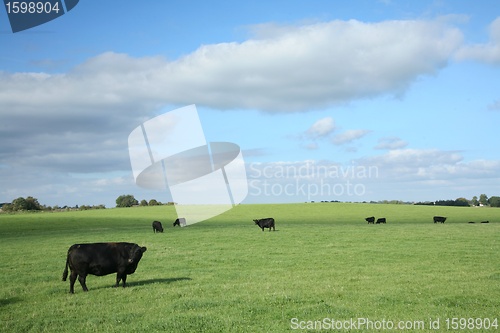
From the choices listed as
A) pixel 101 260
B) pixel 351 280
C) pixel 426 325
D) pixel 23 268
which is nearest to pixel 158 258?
pixel 23 268

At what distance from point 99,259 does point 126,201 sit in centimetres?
11312

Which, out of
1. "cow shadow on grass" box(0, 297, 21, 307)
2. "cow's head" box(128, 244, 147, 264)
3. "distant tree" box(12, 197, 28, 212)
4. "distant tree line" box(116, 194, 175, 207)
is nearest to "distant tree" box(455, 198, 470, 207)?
"distant tree line" box(116, 194, 175, 207)

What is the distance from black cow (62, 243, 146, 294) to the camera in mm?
16266

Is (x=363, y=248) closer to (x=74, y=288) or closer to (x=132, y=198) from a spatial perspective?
(x=74, y=288)

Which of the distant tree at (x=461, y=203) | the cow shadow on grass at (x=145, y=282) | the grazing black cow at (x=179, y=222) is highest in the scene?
the distant tree at (x=461, y=203)

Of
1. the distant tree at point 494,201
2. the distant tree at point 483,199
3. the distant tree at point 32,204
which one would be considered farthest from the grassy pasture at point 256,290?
the distant tree at point 483,199

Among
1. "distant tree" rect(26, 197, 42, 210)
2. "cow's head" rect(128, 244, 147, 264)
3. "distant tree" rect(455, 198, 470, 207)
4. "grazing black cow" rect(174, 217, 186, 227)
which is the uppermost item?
"distant tree" rect(26, 197, 42, 210)

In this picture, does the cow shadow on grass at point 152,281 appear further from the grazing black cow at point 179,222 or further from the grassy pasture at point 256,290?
the grazing black cow at point 179,222

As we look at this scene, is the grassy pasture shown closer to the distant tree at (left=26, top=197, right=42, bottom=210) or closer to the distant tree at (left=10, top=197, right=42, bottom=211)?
the distant tree at (left=10, top=197, right=42, bottom=211)

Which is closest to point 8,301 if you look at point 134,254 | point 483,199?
point 134,254

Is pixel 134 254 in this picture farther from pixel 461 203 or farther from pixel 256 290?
pixel 461 203

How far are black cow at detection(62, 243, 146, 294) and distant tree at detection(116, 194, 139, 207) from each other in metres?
110

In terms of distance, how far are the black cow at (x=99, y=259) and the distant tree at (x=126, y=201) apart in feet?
360

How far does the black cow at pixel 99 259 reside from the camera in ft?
53.4
